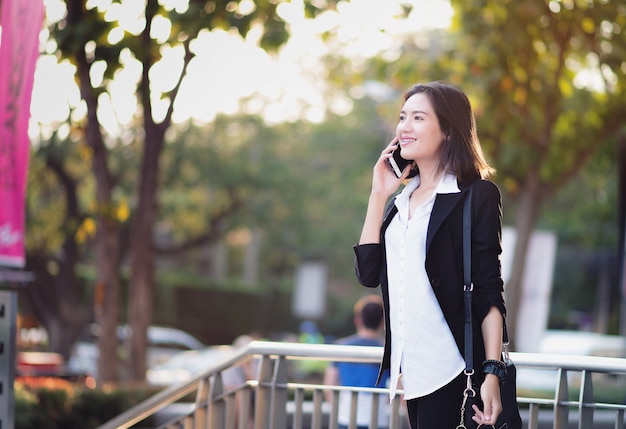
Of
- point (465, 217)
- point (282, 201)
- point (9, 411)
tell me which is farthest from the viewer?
point (282, 201)

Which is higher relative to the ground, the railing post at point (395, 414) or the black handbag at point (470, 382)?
the black handbag at point (470, 382)

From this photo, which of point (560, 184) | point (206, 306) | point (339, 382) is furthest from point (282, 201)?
point (339, 382)

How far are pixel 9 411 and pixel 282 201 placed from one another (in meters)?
24.2

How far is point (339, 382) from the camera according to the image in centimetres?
673

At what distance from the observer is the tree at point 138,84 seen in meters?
7.50

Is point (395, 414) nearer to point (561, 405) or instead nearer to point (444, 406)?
point (561, 405)

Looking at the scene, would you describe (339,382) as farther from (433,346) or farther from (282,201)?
(282,201)

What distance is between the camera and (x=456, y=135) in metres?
Result: 3.39

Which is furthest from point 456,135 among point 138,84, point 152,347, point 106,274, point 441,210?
point 152,347

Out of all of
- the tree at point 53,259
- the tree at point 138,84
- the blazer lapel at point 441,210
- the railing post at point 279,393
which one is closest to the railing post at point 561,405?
the railing post at point 279,393

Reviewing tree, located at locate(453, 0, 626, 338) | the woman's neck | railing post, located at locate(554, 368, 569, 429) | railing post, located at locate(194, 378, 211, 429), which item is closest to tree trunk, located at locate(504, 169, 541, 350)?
tree, located at locate(453, 0, 626, 338)

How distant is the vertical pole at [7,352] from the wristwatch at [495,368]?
237 cm

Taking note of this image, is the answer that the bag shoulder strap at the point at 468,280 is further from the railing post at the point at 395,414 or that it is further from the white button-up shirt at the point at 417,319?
the railing post at the point at 395,414

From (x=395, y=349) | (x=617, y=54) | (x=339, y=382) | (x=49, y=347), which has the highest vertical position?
(x=617, y=54)
